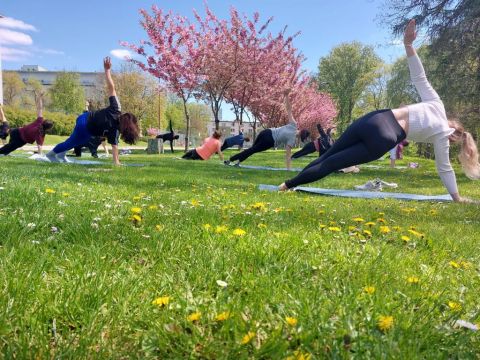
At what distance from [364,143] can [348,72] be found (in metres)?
50.0

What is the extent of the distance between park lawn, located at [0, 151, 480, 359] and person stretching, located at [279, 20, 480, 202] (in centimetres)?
204

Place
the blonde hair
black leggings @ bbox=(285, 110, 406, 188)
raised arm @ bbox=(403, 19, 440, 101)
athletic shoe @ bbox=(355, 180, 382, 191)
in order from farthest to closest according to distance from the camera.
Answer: athletic shoe @ bbox=(355, 180, 382, 191) < the blonde hair < raised arm @ bbox=(403, 19, 440, 101) < black leggings @ bbox=(285, 110, 406, 188)

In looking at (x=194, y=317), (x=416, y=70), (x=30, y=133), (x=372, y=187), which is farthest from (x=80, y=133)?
(x=194, y=317)

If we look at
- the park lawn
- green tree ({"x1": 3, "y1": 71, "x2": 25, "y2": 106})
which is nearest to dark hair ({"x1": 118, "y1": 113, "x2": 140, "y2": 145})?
the park lawn

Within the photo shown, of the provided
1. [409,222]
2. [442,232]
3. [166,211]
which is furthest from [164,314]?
[409,222]

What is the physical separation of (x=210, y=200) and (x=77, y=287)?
292cm

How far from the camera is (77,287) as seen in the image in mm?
1637

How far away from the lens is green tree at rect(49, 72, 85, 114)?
6000 centimetres

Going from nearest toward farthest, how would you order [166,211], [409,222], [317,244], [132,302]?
1. [132,302]
2. [317,244]
3. [166,211]
4. [409,222]

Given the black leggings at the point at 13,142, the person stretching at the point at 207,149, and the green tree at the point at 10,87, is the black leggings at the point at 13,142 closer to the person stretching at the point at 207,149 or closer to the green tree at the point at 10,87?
the person stretching at the point at 207,149

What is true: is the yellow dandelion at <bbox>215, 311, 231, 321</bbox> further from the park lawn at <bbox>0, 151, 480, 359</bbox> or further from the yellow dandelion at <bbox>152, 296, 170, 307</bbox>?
the yellow dandelion at <bbox>152, 296, 170, 307</bbox>

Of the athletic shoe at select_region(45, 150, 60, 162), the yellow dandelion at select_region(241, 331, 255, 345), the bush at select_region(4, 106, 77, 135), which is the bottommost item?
the yellow dandelion at select_region(241, 331, 255, 345)

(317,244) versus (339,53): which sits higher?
(339,53)

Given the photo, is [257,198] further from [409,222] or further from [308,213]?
[409,222]
